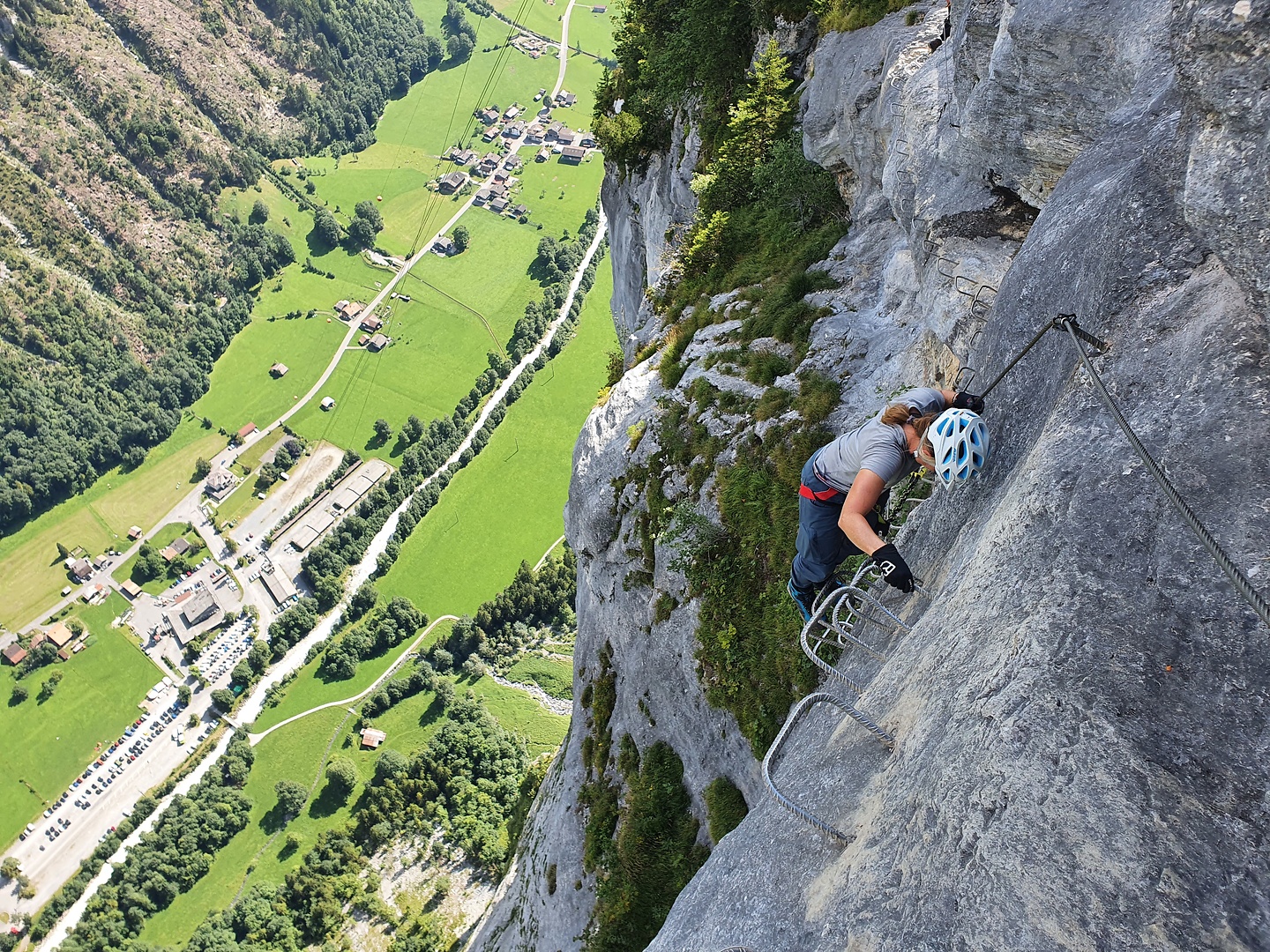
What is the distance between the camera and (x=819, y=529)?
10969 millimetres

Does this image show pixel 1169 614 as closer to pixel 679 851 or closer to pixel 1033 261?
pixel 1033 261

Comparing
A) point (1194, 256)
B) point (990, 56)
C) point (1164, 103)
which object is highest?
point (990, 56)

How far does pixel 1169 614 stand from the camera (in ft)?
18.7

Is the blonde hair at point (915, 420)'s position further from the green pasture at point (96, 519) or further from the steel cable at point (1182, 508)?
the green pasture at point (96, 519)

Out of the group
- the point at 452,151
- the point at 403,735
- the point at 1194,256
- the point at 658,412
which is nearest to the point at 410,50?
the point at 452,151

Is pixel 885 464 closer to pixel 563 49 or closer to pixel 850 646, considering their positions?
pixel 850 646

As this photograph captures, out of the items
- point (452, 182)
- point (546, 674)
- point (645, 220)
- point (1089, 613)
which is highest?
point (452, 182)

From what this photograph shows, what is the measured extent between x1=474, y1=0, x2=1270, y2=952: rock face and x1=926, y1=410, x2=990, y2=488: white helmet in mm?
408

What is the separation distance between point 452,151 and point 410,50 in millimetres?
52476

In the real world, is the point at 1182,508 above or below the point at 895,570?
below

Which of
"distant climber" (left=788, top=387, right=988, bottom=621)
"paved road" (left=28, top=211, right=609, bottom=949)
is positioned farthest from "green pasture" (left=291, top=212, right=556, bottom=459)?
"distant climber" (left=788, top=387, right=988, bottom=621)

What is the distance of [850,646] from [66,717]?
12090 cm

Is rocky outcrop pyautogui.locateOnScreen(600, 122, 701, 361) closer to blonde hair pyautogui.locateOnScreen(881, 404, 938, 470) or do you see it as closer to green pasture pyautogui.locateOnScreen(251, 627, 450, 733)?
blonde hair pyautogui.locateOnScreen(881, 404, 938, 470)

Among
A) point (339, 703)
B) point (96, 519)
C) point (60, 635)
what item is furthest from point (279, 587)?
point (96, 519)
